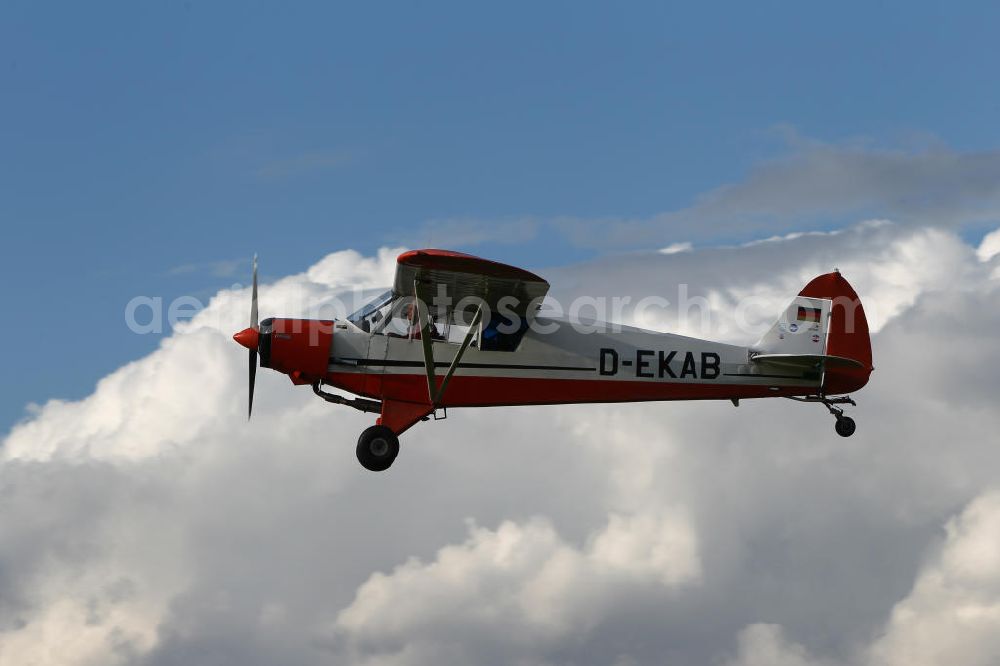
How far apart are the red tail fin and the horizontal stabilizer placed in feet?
0.47

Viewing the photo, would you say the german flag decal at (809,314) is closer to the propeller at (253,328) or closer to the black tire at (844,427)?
the black tire at (844,427)

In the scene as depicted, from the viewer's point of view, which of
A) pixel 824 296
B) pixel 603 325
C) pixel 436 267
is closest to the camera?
pixel 436 267

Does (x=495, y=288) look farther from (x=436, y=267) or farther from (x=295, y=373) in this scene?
(x=295, y=373)

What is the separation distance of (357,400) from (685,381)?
475 centimetres

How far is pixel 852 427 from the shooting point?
1920cm

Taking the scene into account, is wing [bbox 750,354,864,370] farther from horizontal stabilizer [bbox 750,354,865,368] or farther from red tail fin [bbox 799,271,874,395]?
red tail fin [bbox 799,271,874,395]

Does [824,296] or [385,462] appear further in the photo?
[824,296]

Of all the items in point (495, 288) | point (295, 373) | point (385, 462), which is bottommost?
point (385, 462)

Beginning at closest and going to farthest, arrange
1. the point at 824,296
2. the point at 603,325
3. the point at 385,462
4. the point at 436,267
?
the point at 436,267 → the point at 385,462 → the point at 603,325 → the point at 824,296

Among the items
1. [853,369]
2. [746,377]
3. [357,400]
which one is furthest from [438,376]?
[853,369]

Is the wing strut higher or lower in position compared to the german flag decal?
lower

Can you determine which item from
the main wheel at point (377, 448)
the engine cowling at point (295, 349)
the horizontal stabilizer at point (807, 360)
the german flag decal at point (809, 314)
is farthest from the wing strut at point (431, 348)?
the german flag decal at point (809, 314)

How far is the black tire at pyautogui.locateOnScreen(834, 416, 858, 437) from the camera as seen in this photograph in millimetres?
19169

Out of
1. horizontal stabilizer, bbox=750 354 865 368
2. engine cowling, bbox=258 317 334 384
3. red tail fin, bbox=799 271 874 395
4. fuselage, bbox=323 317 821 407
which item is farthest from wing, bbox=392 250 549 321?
red tail fin, bbox=799 271 874 395
